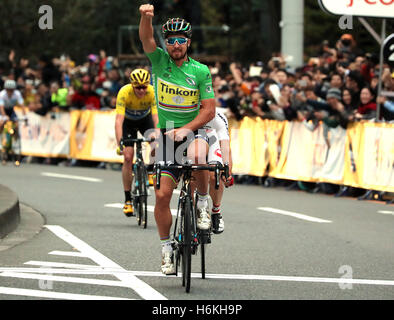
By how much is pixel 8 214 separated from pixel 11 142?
499 inches

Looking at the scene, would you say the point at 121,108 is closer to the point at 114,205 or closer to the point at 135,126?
the point at 135,126

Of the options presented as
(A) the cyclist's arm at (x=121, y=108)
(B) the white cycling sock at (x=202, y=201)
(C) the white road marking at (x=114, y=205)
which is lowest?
(C) the white road marking at (x=114, y=205)

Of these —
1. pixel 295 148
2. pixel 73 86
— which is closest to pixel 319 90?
pixel 295 148

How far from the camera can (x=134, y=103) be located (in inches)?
549

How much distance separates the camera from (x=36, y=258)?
34.4 ft

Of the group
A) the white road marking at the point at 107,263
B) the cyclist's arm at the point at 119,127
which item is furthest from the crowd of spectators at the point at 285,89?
the white road marking at the point at 107,263

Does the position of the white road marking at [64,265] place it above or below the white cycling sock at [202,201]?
below

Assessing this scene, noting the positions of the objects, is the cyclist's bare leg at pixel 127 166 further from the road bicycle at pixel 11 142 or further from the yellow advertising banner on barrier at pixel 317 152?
the road bicycle at pixel 11 142

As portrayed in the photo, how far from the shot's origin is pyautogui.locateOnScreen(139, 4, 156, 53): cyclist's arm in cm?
828

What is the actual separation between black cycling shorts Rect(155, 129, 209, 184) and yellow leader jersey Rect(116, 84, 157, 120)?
4878 mm

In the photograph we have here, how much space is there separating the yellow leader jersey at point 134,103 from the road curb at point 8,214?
177 cm

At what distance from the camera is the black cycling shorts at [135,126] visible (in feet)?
46.7

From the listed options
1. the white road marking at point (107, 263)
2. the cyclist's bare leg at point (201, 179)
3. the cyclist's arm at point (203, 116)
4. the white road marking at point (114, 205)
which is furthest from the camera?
the white road marking at point (114, 205)
